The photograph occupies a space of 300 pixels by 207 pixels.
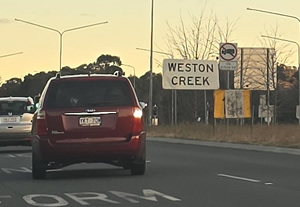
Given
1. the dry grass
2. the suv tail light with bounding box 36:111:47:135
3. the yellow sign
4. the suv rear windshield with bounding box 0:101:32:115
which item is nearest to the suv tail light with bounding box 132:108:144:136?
the suv tail light with bounding box 36:111:47:135

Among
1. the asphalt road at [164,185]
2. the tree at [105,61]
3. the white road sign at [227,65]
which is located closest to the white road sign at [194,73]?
the white road sign at [227,65]

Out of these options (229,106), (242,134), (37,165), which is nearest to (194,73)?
(229,106)

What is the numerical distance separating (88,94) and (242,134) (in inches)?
745

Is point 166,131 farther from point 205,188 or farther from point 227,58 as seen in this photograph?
point 205,188

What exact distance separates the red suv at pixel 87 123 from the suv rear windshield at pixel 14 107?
10826 millimetres

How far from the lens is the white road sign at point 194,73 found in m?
36.1

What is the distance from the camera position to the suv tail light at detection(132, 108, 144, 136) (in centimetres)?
1448

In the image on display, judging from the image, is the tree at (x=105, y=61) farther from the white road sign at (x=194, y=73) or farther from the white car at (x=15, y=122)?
the white car at (x=15, y=122)

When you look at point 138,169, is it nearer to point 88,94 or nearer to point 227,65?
point 88,94

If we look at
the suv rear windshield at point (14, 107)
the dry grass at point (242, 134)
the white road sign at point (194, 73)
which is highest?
the white road sign at point (194, 73)

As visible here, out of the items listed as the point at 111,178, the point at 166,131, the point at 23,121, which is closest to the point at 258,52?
the point at 166,131

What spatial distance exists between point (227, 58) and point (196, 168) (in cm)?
1584

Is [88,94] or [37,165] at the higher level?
[88,94]

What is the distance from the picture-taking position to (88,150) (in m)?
14.4
